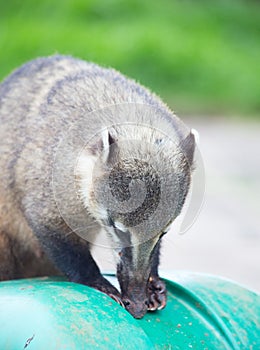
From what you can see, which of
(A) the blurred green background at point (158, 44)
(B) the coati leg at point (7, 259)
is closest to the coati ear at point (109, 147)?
(B) the coati leg at point (7, 259)

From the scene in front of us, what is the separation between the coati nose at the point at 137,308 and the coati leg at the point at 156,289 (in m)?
0.07

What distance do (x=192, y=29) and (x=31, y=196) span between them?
41.9 ft

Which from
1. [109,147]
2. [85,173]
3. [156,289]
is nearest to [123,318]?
[156,289]

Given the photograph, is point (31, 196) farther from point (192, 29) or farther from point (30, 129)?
point (192, 29)

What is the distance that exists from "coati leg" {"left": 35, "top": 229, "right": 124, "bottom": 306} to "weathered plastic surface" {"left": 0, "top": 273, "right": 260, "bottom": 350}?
356 mm

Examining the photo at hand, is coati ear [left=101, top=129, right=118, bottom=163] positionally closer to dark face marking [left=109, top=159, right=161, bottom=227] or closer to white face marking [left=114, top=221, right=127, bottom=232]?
dark face marking [left=109, top=159, right=161, bottom=227]

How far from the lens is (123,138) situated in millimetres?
4586

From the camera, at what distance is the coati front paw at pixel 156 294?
14.7ft

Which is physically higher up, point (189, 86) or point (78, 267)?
point (189, 86)

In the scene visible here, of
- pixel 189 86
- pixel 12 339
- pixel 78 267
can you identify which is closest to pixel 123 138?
pixel 78 267

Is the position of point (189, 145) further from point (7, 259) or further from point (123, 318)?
point (7, 259)

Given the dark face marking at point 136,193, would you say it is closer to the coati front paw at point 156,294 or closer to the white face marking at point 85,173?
the white face marking at point 85,173

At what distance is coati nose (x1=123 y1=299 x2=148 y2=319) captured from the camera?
4.36 m

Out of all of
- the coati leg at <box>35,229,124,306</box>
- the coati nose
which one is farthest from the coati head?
the coati leg at <box>35,229,124,306</box>
